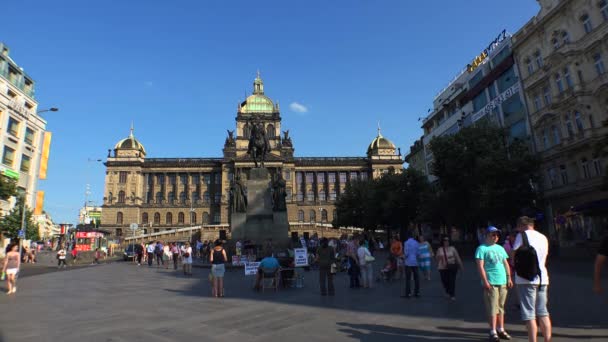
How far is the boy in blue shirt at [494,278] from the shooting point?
259 inches

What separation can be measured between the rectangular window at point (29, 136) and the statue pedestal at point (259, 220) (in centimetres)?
4009

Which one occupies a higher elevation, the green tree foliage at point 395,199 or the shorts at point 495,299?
the green tree foliage at point 395,199

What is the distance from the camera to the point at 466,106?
160ft

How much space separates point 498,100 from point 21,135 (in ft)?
188

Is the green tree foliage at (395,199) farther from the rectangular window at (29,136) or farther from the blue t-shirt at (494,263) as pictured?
the rectangular window at (29,136)

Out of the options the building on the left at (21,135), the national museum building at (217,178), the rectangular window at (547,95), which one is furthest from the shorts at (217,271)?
the national museum building at (217,178)

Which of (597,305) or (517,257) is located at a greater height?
(517,257)

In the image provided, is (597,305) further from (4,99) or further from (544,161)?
(4,99)

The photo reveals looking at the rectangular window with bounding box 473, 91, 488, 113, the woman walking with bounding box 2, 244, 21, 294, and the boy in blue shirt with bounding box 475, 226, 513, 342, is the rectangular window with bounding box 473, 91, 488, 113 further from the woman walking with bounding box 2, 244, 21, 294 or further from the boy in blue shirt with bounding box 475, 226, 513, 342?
the woman walking with bounding box 2, 244, 21, 294

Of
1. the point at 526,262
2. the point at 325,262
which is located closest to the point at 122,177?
the point at 325,262

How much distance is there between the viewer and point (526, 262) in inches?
220

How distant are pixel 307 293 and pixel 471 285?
6125mm

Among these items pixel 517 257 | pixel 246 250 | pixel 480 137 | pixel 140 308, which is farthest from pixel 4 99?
pixel 517 257

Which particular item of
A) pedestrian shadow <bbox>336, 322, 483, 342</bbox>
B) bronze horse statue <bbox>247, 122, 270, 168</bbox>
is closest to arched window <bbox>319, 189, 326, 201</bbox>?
bronze horse statue <bbox>247, 122, 270, 168</bbox>
